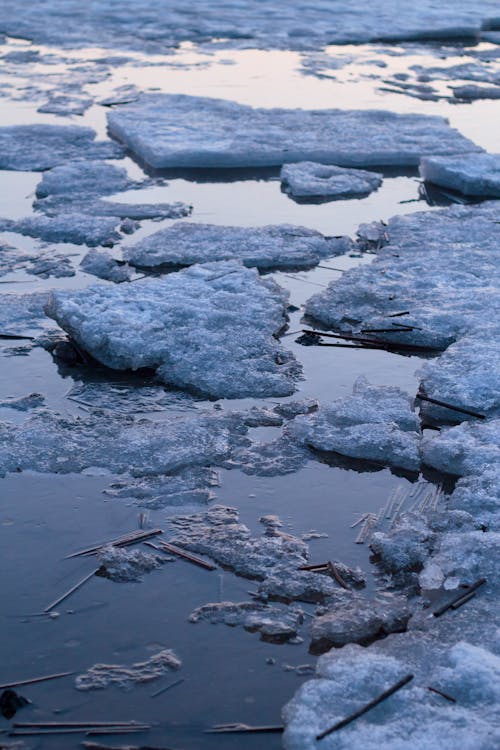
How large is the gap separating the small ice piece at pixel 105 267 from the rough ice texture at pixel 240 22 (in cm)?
691

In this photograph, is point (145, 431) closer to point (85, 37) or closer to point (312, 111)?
point (312, 111)

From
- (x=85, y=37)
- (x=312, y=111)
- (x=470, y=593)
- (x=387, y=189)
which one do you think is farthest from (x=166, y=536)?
(x=85, y=37)

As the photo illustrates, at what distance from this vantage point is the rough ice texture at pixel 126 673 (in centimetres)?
260

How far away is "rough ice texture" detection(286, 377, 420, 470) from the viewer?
3.73 m

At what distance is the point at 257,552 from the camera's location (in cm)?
314

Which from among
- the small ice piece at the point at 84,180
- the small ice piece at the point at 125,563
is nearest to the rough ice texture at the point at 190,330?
the small ice piece at the point at 125,563

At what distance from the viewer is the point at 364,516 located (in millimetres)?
3367

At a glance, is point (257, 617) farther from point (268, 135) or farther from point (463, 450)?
point (268, 135)

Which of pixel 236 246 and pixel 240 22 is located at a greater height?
pixel 240 22

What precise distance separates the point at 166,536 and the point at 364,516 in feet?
2.12

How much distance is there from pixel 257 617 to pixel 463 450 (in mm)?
1171

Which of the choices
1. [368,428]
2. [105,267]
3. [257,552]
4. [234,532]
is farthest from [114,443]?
[105,267]

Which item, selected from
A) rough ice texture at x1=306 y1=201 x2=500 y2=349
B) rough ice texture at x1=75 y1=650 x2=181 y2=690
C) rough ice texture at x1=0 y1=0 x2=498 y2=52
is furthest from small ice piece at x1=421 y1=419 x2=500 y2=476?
rough ice texture at x1=0 y1=0 x2=498 y2=52

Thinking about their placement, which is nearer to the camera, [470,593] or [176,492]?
[470,593]
